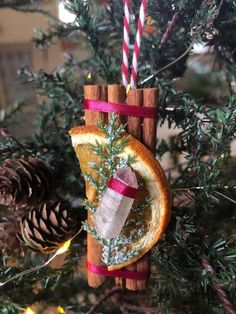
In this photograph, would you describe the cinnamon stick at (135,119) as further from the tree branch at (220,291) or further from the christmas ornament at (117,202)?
the tree branch at (220,291)

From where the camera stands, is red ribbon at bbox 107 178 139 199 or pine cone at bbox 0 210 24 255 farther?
pine cone at bbox 0 210 24 255

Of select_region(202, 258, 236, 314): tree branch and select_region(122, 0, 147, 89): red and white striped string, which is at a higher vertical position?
select_region(122, 0, 147, 89): red and white striped string

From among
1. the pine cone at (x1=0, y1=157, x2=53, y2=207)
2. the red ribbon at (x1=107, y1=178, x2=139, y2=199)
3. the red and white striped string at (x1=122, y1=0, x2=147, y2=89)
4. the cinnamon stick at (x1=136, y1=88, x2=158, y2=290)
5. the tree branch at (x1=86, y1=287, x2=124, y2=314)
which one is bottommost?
the tree branch at (x1=86, y1=287, x2=124, y2=314)

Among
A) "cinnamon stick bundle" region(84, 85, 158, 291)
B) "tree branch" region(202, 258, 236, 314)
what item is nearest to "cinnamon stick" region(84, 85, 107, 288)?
"cinnamon stick bundle" region(84, 85, 158, 291)

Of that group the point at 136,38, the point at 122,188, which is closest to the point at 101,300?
the point at 122,188

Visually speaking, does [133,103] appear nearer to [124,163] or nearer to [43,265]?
[124,163]

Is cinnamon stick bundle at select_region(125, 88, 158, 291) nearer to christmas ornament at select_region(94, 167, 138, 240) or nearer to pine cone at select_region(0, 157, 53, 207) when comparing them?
christmas ornament at select_region(94, 167, 138, 240)

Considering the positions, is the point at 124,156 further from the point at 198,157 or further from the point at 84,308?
the point at 84,308
